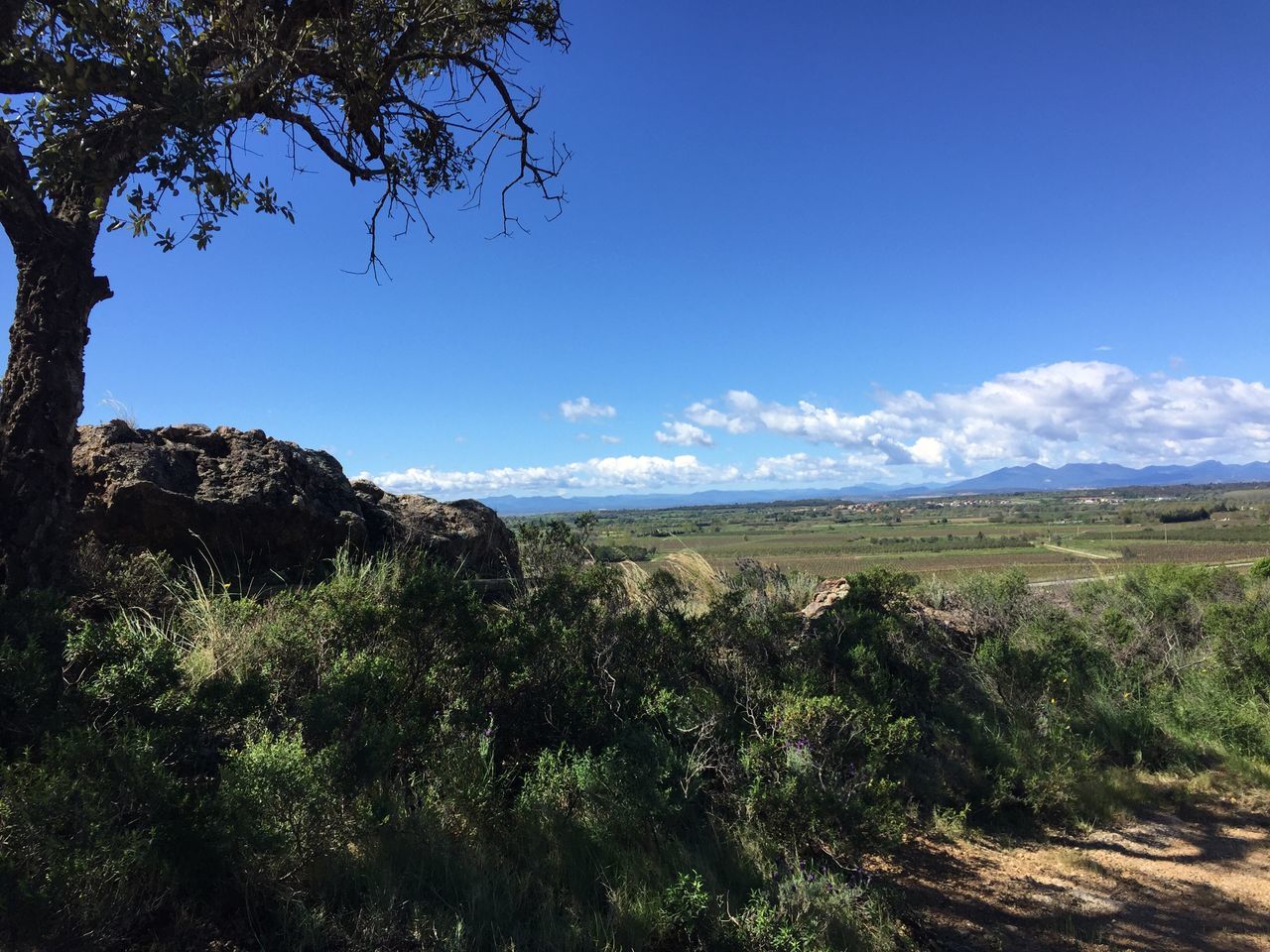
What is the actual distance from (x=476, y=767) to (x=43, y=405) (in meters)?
3.52

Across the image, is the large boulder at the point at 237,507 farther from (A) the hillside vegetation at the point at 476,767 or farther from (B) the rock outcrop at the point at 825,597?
(B) the rock outcrop at the point at 825,597

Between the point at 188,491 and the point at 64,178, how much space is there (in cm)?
269

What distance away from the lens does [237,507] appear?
19.3ft

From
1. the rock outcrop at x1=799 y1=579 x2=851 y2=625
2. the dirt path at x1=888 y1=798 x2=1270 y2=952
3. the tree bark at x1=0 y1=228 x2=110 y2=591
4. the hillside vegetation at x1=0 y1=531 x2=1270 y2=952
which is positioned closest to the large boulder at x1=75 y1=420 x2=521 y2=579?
the hillside vegetation at x1=0 y1=531 x2=1270 y2=952

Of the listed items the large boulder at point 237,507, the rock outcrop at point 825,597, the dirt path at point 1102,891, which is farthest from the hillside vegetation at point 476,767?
the rock outcrop at point 825,597

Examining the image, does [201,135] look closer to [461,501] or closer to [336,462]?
[336,462]

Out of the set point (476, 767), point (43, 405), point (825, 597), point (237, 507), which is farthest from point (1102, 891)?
point (43, 405)

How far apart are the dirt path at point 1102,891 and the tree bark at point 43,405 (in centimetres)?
560

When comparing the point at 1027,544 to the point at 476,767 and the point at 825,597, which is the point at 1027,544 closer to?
the point at 825,597

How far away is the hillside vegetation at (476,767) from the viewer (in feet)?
8.70

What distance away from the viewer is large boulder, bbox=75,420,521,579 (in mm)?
5570

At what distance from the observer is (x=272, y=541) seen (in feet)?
20.3

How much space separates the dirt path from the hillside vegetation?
374 mm

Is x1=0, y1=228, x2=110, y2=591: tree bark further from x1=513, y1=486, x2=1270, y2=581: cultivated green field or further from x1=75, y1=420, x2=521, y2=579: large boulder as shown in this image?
x1=513, y1=486, x2=1270, y2=581: cultivated green field
